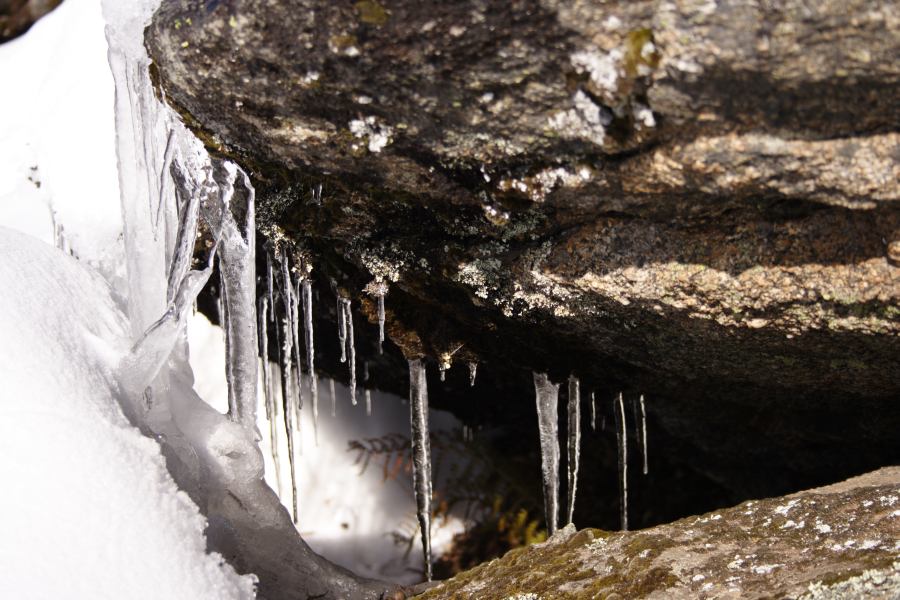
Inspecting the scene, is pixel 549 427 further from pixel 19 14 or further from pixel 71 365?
pixel 19 14

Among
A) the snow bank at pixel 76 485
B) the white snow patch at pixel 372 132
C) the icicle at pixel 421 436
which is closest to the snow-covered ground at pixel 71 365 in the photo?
the snow bank at pixel 76 485

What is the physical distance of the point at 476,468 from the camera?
517 cm

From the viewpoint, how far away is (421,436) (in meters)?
3.40

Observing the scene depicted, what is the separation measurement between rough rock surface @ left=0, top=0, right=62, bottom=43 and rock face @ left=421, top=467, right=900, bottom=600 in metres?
4.12

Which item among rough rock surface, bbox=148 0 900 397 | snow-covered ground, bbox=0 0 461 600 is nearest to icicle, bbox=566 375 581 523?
rough rock surface, bbox=148 0 900 397

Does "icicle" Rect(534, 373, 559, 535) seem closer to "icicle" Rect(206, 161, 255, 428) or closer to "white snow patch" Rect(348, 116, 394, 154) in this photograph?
"icicle" Rect(206, 161, 255, 428)

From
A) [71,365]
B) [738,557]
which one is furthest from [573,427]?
[71,365]

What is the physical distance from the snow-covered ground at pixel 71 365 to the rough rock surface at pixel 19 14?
16 cm

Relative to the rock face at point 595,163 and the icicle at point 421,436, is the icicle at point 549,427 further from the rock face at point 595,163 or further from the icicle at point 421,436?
the icicle at point 421,436

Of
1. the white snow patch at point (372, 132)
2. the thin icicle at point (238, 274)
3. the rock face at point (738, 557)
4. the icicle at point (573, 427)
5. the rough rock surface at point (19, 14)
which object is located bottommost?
the rock face at point (738, 557)

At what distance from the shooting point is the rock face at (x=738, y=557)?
6.03 ft

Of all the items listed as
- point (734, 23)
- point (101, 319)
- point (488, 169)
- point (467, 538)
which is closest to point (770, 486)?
point (467, 538)

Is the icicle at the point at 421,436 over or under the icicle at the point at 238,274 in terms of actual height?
under

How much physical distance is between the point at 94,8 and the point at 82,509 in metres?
3.10
